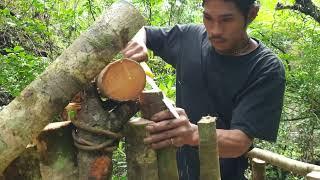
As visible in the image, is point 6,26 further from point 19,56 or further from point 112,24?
point 112,24

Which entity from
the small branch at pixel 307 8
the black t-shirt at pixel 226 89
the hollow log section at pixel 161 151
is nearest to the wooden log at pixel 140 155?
the hollow log section at pixel 161 151

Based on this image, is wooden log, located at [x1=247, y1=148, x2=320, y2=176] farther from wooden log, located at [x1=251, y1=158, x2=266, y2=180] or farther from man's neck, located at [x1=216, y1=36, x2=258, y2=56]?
man's neck, located at [x1=216, y1=36, x2=258, y2=56]

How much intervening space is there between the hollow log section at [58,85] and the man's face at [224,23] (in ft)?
2.19

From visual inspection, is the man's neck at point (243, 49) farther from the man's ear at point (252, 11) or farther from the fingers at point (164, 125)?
the fingers at point (164, 125)

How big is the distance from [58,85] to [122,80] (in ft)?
0.79

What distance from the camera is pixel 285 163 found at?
2.62 metres

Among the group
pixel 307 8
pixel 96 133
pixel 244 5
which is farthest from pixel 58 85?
pixel 307 8

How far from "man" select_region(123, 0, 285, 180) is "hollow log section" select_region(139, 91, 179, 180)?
12cm

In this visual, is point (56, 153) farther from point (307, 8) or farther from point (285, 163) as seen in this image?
point (307, 8)

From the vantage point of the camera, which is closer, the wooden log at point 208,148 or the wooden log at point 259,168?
the wooden log at point 208,148

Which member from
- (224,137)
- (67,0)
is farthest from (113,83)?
(67,0)

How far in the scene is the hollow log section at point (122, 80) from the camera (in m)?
1.48

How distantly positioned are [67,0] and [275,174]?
367cm

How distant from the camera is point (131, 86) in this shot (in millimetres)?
1514
